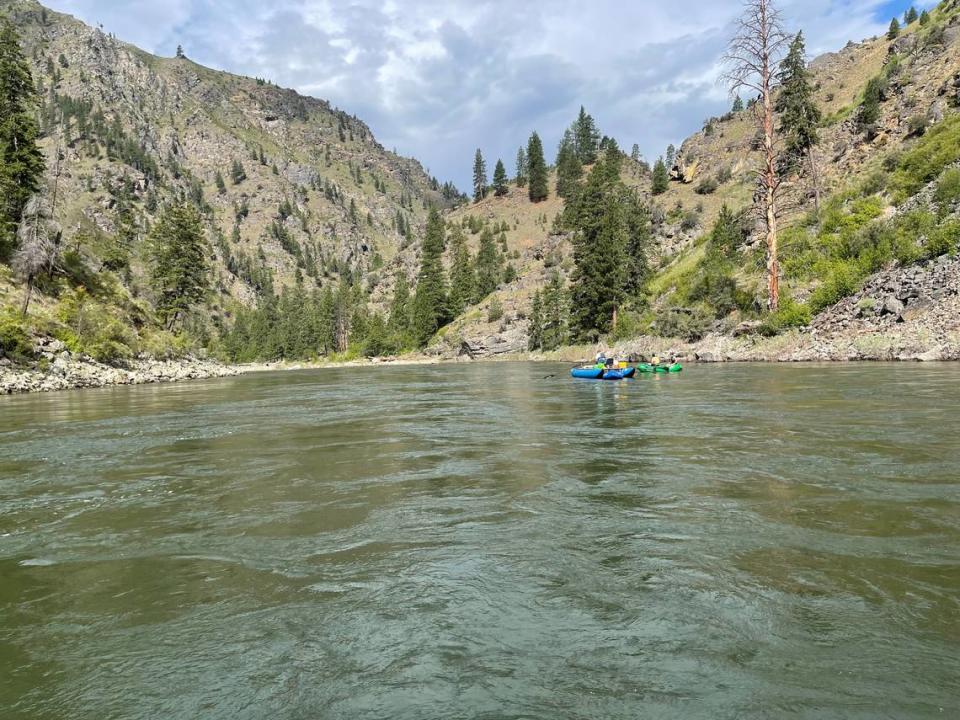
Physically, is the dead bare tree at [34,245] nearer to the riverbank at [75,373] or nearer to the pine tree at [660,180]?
the riverbank at [75,373]

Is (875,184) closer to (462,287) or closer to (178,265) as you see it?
(462,287)

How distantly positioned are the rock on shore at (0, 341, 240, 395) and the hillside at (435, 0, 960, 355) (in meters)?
36.6

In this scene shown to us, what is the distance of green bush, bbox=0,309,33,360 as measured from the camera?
30641 millimetres

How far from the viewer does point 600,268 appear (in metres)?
55.9

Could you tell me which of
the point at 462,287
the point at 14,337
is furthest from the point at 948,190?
the point at 462,287

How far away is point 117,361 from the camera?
41.2m

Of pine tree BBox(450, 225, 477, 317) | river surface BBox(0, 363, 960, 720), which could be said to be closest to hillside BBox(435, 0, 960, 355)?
pine tree BBox(450, 225, 477, 317)

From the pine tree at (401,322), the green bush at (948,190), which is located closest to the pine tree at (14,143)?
the pine tree at (401,322)

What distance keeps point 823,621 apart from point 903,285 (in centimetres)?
2899

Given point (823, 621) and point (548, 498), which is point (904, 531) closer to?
point (823, 621)

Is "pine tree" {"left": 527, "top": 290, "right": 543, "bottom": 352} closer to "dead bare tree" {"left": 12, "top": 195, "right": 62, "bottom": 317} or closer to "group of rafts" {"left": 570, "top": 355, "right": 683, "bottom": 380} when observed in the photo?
"group of rafts" {"left": 570, "top": 355, "right": 683, "bottom": 380}

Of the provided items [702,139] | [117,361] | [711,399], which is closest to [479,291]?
[702,139]

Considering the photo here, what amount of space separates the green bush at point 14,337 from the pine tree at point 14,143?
13.6 metres

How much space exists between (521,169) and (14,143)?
120196 millimetres
